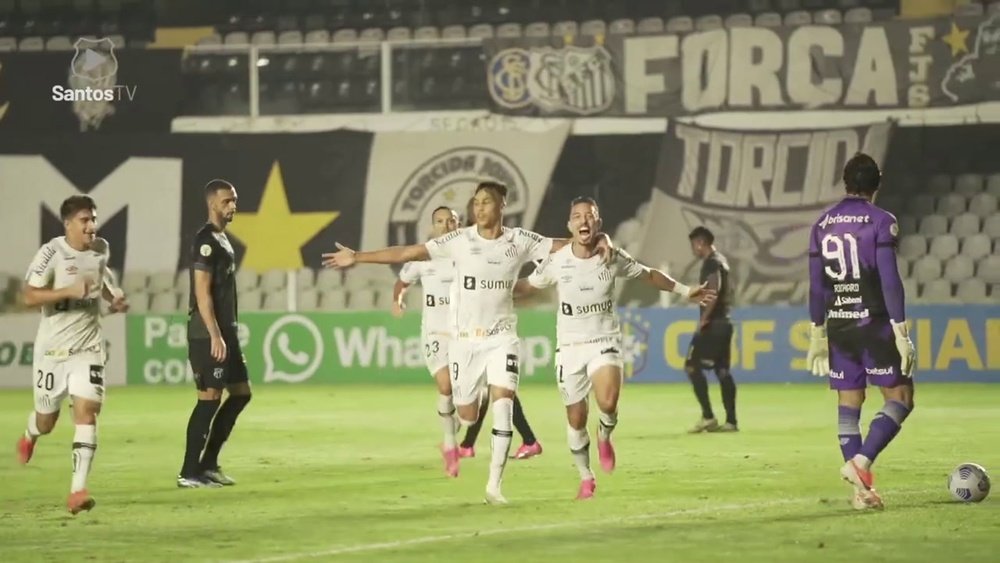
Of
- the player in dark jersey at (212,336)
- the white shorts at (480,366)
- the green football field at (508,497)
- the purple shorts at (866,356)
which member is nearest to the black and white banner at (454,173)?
the green football field at (508,497)

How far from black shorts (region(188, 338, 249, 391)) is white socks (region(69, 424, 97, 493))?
1.53m

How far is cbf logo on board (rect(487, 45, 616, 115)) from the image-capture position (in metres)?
27.4

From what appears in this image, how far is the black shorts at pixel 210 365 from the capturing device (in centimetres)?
1206

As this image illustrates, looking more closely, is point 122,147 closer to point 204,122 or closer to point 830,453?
point 204,122

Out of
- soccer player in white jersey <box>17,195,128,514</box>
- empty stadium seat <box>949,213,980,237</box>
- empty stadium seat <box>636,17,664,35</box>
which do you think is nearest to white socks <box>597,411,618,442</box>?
soccer player in white jersey <box>17,195,128,514</box>

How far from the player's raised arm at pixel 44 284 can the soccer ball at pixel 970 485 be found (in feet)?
18.3

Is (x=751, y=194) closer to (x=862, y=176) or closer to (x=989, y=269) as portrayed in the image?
(x=989, y=269)

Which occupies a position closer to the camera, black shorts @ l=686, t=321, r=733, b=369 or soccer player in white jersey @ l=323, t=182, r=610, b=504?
soccer player in white jersey @ l=323, t=182, r=610, b=504

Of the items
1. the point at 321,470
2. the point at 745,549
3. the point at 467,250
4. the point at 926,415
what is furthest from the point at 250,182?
the point at 745,549

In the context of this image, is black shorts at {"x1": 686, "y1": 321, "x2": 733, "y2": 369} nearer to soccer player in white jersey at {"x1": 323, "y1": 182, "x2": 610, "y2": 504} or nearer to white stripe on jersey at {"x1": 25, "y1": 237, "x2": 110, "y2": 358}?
soccer player in white jersey at {"x1": 323, "y1": 182, "x2": 610, "y2": 504}

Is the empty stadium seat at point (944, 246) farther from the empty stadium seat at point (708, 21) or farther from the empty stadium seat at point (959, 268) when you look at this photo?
the empty stadium seat at point (708, 21)

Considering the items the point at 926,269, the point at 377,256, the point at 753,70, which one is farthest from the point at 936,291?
the point at 377,256

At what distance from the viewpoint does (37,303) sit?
35.1 feet

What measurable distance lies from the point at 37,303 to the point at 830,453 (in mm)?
7047
